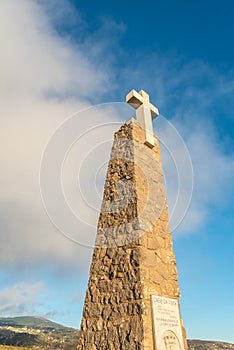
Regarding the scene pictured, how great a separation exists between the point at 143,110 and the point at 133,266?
3.50 m

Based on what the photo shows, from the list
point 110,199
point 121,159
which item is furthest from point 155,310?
point 121,159

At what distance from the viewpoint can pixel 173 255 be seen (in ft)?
17.0

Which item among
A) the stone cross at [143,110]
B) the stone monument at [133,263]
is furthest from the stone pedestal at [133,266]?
the stone cross at [143,110]

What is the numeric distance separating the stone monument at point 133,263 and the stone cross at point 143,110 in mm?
50

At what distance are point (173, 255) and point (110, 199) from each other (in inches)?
61.3

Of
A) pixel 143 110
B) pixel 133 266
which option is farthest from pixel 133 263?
pixel 143 110

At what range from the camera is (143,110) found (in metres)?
6.38

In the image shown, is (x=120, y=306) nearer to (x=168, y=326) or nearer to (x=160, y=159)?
(x=168, y=326)

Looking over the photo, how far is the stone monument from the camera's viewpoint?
399cm

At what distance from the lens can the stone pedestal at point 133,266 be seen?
13.1 feet

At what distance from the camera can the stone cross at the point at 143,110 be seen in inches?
245

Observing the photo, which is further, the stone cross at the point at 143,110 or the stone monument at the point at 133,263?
the stone cross at the point at 143,110

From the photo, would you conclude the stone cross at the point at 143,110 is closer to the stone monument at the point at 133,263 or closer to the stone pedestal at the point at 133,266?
the stone monument at the point at 133,263

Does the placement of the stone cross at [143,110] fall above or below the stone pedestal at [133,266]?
above
